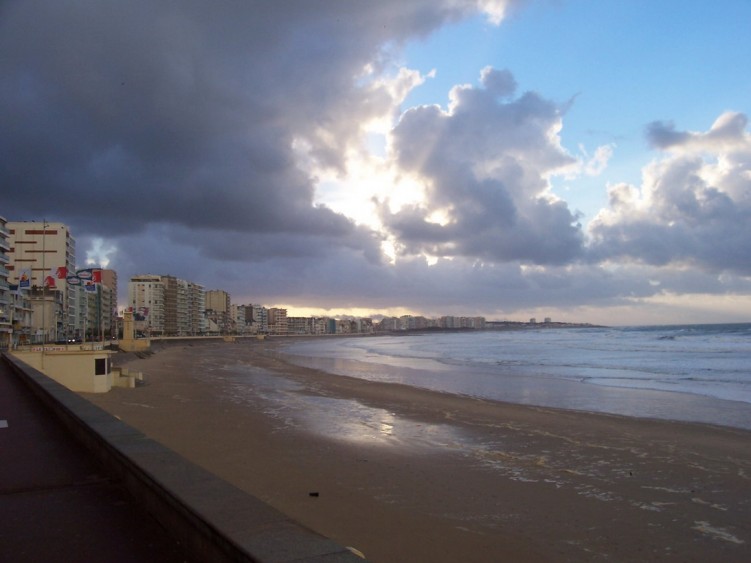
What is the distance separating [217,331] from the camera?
194 metres

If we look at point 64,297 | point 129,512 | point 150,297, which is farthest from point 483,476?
point 150,297

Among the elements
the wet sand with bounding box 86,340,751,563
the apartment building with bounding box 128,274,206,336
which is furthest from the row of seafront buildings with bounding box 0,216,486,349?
the wet sand with bounding box 86,340,751,563

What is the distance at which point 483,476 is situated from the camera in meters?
8.40

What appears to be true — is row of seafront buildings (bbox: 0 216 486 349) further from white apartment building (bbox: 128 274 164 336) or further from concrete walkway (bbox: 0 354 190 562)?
concrete walkway (bbox: 0 354 190 562)

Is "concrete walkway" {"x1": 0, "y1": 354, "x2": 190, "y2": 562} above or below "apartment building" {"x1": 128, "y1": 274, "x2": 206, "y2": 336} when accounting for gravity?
below

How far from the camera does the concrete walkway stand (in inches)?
141

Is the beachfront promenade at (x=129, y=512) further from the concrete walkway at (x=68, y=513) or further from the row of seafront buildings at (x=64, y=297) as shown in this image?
the row of seafront buildings at (x=64, y=297)

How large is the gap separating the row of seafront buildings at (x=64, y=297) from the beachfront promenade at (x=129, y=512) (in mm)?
18627

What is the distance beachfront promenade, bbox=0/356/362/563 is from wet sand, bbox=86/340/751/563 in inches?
78.1

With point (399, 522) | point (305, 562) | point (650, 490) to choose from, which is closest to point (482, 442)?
point (650, 490)

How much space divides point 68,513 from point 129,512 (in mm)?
447

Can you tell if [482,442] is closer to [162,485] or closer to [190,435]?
[190,435]

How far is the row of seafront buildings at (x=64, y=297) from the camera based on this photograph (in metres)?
47.7

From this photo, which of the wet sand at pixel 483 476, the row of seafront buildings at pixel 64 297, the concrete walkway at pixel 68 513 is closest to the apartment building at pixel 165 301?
the row of seafront buildings at pixel 64 297
